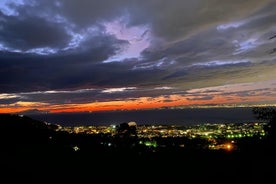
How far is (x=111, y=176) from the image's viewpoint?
11.2m

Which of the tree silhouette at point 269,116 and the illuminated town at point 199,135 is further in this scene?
the illuminated town at point 199,135

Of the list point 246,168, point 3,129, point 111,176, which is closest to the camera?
point 246,168

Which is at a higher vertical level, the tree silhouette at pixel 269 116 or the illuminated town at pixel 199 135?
the tree silhouette at pixel 269 116

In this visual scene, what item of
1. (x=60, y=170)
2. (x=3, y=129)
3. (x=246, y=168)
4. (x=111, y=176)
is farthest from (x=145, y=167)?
(x=3, y=129)

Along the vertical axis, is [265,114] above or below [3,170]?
above

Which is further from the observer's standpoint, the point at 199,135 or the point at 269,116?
the point at 199,135

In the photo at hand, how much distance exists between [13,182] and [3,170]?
4.35 ft

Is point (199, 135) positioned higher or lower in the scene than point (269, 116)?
lower

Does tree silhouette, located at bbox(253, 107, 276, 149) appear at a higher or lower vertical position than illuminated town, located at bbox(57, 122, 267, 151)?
higher

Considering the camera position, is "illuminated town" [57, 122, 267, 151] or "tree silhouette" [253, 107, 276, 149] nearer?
"tree silhouette" [253, 107, 276, 149]

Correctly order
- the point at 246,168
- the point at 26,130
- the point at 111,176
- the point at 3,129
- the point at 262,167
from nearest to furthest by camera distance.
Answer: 1. the point at 262,167
2. the point at 246,168
3. the point at 111,176
4. the point at 3,129
5. the point at 26,130

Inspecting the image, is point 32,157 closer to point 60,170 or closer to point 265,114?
point 60,170

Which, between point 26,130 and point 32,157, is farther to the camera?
point 26,130

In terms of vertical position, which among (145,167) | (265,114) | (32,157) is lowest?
(145,167)
